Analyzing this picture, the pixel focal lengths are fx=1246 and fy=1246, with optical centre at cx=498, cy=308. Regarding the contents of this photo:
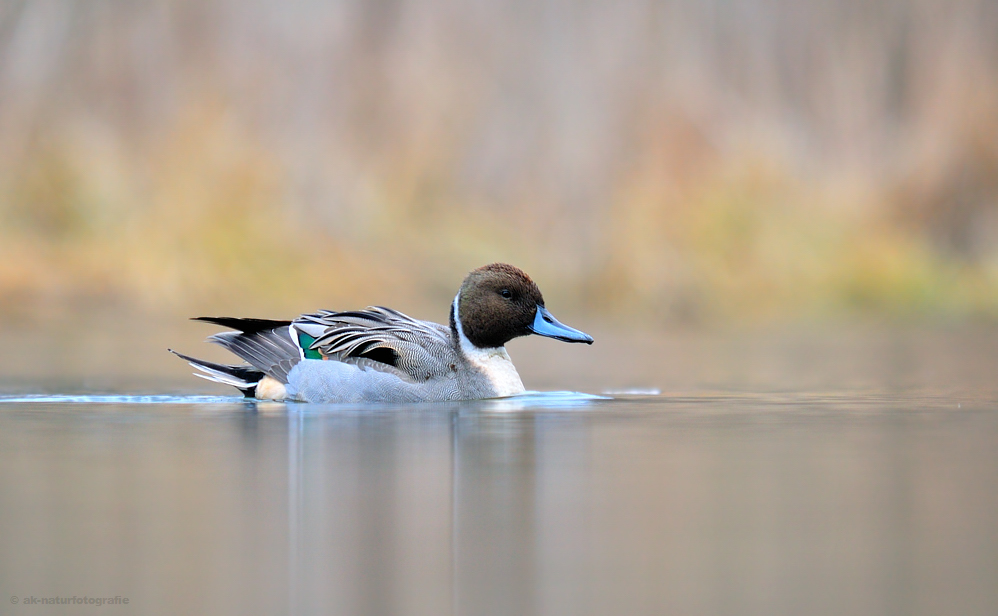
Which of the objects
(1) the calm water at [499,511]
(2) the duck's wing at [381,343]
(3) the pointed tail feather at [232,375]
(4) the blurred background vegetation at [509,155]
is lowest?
(1) the calm water at [499,511]

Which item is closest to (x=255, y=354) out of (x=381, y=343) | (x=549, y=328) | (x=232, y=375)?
(x=232, y=375)

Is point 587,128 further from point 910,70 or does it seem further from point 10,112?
point 10,112

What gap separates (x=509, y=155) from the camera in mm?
50656

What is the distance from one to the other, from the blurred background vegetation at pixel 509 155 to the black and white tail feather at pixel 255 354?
29.5 m

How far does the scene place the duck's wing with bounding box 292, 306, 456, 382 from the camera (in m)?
9.76

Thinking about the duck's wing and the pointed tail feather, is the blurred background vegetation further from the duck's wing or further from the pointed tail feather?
the duck's wing

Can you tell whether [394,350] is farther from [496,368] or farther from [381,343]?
[496,368]

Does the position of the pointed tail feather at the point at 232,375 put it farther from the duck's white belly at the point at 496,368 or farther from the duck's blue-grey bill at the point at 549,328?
the duck's blue-grey bill at the point at 549,328

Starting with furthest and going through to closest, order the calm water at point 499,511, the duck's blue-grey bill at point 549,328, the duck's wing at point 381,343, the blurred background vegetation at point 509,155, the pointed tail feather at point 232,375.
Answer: the blurred background vegetation at point 509,155 → the pointed tail feather at point 232,375 → the duck's blue-grey bill at point 549,328 → the duck's wing at point 381,343 → the calm water at point 499,511

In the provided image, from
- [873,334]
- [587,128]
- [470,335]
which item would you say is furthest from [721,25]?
[470,335]

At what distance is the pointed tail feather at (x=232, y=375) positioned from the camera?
1034cm

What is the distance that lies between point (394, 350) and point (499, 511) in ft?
14.3

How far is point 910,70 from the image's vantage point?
179ft

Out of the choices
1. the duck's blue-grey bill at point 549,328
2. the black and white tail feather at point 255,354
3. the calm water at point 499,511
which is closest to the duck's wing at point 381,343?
the black and white tail feather at point 255,354
